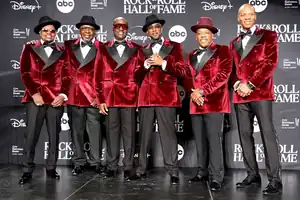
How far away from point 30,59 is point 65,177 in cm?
136

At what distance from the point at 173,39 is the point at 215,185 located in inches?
85.3

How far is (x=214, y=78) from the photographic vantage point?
4164mm

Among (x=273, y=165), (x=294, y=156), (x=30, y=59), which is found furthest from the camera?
(x=294, y=156)

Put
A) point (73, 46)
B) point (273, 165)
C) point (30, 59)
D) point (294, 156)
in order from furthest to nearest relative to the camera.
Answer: point (294, 156) < point (73, 46) < point (30, 59) < point (273, 165)

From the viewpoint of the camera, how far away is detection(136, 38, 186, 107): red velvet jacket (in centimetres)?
438

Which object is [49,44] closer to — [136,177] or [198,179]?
[136,177]

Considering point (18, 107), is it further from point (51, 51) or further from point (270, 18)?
point (270, 18)

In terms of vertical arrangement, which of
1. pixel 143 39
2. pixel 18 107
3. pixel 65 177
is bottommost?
pixel 65 177

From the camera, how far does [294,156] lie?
535cm

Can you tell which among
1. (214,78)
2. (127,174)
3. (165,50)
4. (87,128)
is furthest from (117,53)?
(127,174)

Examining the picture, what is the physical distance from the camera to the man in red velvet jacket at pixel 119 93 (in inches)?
179

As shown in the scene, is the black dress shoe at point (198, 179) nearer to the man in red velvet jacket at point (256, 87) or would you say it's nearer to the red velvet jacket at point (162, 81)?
the man in red velvet jacket at point (256, 87)

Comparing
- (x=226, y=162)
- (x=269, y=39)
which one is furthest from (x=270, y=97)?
(x=226, y=162)

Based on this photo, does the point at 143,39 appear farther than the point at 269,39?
Yes
